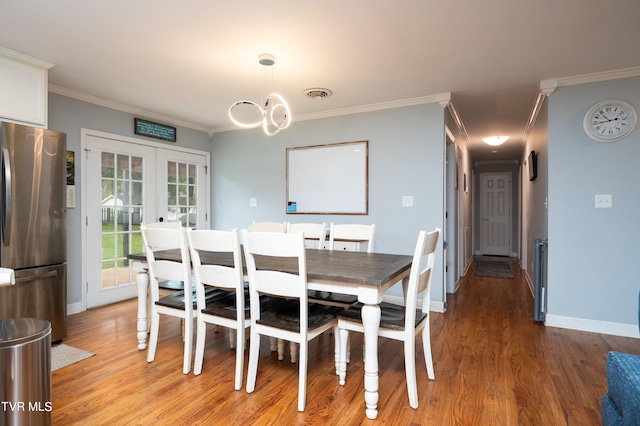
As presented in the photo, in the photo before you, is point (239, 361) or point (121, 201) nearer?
point (239, 361)

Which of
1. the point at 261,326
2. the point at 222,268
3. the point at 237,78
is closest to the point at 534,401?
the point at 261,326

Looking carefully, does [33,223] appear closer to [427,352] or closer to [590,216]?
[427,352]

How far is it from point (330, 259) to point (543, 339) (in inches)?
76.4

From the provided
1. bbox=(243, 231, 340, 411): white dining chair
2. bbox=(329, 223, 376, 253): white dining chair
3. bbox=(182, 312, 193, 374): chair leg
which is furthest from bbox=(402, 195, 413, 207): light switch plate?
bbox=(182, 312, 193, 374): chair leg

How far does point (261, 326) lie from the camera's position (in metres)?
2.01

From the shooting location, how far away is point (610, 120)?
3064 mm

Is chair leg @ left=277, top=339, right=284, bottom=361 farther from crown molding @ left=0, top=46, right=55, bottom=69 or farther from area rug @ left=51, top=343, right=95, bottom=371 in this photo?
crown molding @ left=0, top=46, right=55, bottom=69

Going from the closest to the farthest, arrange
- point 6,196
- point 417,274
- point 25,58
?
point 417,274 < point 6,196 < point 25,58

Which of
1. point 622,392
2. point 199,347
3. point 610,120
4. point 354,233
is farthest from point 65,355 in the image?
point 610,120

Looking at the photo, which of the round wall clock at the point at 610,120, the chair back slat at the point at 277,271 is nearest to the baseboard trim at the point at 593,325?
the round wall clock at the point at 610,120

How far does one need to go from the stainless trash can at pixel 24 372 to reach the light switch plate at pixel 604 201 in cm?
393

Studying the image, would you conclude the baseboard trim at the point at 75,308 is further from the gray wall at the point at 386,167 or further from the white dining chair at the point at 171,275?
the gray wall at the point at 386,167

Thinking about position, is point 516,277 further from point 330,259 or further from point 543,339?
point 330,259

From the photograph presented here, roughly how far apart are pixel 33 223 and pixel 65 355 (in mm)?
999
